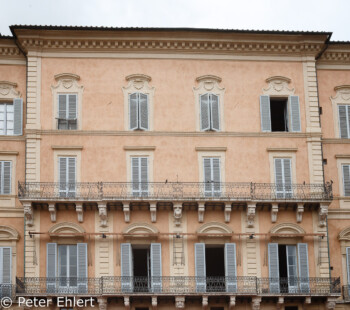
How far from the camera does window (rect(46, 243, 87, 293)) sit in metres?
40.6

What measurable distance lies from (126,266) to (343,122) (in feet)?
45.2

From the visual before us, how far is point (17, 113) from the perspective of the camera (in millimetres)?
43406

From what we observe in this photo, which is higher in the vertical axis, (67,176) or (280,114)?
(280,114)

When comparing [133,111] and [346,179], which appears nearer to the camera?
[133,111]

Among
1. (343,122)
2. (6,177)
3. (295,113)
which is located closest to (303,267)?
(295,113)

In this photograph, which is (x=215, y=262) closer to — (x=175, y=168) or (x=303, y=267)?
(x=303, y=267)

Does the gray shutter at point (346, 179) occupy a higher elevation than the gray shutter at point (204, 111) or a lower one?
lower

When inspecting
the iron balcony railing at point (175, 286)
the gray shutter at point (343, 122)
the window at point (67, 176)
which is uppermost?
the gray shutter at point (343, 122)

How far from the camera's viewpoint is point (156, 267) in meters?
41.3

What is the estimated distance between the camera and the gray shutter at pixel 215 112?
43.4m

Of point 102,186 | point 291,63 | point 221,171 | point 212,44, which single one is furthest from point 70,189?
point 291,63

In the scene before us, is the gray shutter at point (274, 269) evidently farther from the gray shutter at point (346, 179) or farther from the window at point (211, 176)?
the gray shutter at point (346, 179)

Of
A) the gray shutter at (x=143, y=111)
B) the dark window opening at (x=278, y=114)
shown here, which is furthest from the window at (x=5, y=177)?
the dark window opening at (x=278, y=114)

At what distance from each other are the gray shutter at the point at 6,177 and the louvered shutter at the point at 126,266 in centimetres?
645
